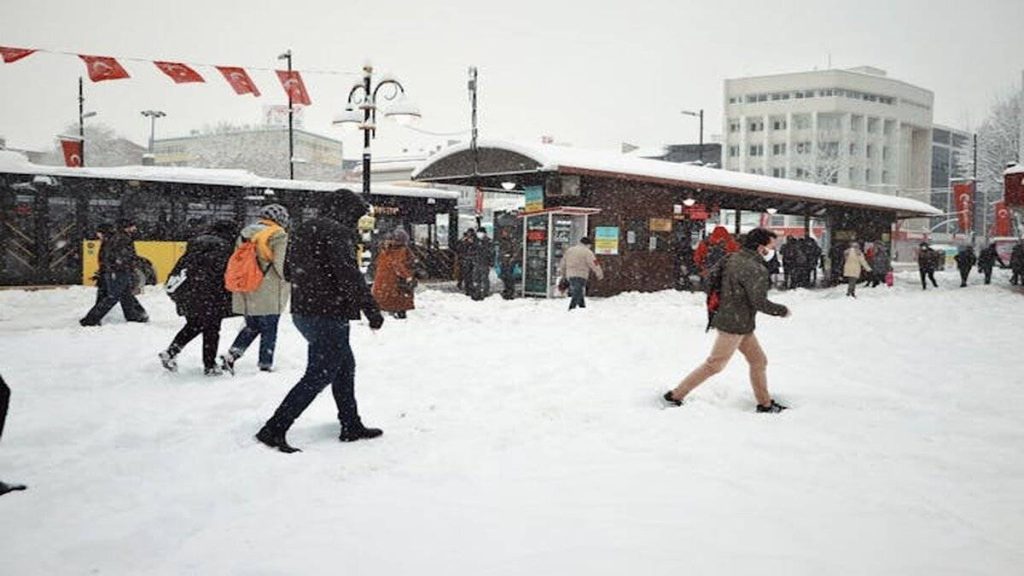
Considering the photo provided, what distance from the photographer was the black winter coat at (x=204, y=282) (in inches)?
279

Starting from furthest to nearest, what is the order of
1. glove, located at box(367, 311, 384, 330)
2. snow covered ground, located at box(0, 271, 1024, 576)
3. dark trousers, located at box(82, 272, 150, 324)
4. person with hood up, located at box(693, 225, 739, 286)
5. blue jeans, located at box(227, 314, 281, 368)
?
person with hood up, located at box(693, 225, 739, 286) < dark trousers, located at box(82, 272, 150, 324) < blue jeans, located at box(227, 314, 281, 368) < glove, located at box(367, 311, 384, 330) < snow covered ground, located at box(0, 271, 1024, 576)

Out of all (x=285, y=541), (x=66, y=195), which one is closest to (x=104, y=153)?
(x=66, y=195)

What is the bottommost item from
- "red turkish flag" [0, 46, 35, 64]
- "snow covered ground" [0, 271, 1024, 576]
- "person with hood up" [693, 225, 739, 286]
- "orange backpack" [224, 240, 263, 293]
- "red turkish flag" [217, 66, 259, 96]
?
"snow covered ground" [0, 271, 1024, 576]

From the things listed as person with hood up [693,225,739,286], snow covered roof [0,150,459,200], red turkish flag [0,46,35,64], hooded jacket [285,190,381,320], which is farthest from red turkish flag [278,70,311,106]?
hooded jacket [285,190,381,320]

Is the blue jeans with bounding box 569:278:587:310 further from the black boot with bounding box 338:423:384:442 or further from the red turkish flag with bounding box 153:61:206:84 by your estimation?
the black boot with bounding box 338:423:384:442

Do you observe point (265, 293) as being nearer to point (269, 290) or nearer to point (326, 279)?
point (269, 290)

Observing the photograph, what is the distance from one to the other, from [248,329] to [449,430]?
304 cm

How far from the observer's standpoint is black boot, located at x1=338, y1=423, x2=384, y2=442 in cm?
516

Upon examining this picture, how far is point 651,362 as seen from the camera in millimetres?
8688

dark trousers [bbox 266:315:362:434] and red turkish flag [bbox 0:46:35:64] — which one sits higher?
red turkish flag [bbox 0:46:35:64]

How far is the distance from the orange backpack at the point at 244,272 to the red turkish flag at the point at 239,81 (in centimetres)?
885

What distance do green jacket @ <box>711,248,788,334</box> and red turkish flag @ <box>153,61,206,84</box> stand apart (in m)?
11.5

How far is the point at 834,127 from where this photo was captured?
84188 mm

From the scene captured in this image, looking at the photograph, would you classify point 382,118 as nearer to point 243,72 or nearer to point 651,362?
point 243,72
